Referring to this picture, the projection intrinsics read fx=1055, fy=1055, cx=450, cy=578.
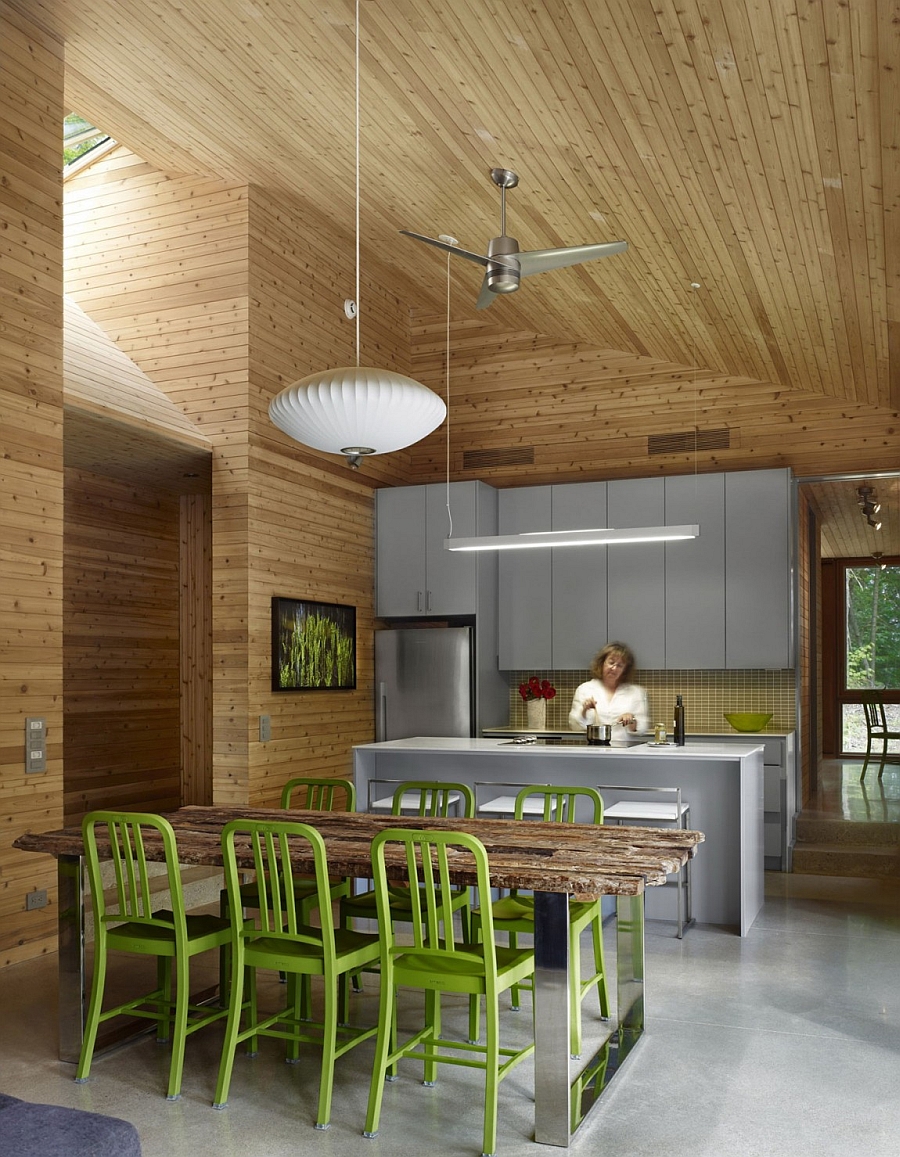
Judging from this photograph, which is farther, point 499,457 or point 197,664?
point 499,457

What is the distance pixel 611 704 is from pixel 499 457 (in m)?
2.30

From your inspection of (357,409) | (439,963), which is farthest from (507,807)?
(357,409)

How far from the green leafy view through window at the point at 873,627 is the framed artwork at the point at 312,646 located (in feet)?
28.5

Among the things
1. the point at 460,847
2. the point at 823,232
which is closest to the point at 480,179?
the point at 823,232

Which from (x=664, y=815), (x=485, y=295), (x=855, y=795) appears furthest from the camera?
(x=855, y=795)

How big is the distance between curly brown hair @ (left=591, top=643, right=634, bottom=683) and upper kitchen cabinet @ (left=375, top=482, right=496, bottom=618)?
3.33 ft

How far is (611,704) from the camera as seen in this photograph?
8039mm

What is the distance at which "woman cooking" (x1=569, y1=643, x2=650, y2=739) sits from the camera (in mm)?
7938

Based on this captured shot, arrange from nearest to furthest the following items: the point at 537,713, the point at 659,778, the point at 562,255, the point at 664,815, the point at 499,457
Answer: the point at 562,255 < the point at 664,815 < the point at 659,778 < the point at 537,713 < the point at 499,457

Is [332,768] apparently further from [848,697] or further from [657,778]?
[848,697]

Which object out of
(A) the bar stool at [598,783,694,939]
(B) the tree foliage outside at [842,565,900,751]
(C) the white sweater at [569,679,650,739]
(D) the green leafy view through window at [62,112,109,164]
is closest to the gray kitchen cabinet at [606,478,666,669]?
(C) the white sweater at [569,679,650,739]

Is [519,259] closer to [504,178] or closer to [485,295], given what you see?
[485,295]

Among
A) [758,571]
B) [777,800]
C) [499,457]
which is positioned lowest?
[777,800]

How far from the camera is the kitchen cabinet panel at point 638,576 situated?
7898mm
